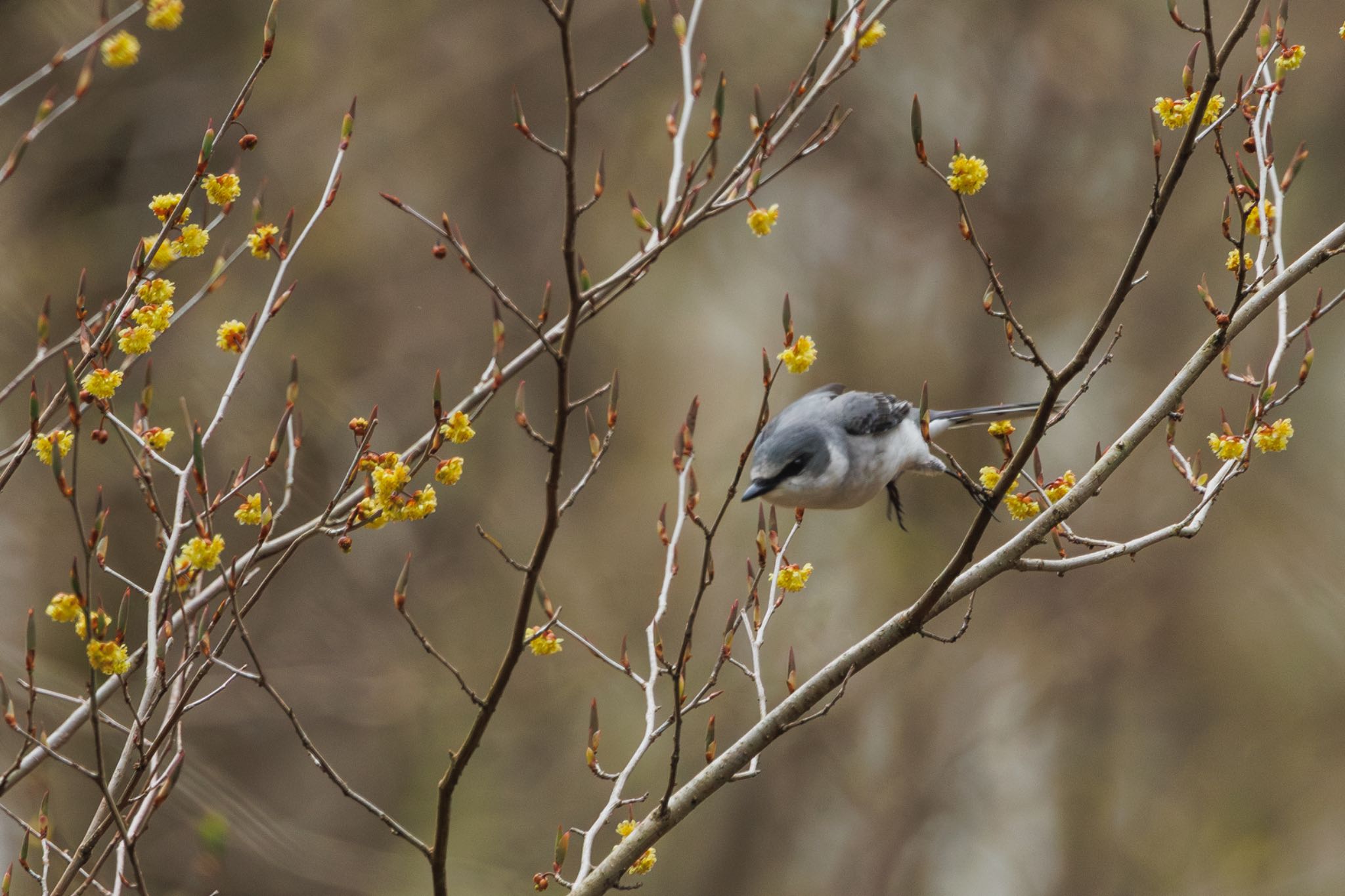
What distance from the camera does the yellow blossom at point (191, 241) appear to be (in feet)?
6.19

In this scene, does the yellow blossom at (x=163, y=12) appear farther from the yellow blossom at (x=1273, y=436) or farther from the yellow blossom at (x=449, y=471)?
the yellow blossom at (x=1273, y=436)

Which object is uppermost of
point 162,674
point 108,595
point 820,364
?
point 820,364

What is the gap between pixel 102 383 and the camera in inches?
68.1

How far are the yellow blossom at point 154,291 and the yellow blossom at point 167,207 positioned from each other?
0.10 meters

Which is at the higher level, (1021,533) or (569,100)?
(1021,533)

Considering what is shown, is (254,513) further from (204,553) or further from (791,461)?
(791,461)

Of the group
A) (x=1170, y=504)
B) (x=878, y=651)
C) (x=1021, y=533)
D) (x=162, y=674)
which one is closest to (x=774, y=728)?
(x=878, y=651)

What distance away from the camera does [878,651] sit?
2.24 meters

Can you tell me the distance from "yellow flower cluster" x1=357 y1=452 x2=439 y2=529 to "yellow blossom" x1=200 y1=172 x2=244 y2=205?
0.47 meters

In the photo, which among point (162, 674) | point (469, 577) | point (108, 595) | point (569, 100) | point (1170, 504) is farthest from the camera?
point (469, 577)

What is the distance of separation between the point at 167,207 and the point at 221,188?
0.47ft

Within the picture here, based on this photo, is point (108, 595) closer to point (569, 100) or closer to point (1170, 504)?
point (569, 100)

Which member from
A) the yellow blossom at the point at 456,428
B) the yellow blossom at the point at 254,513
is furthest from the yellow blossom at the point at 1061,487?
the yellow blossom at the point at 254,513

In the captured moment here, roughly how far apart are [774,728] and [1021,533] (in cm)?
61
